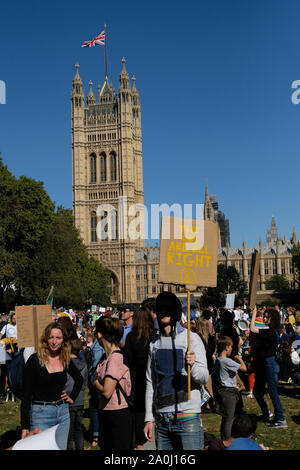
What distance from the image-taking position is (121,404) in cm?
488

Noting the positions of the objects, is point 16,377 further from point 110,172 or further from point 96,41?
point 110,172

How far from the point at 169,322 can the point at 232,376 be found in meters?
2.47

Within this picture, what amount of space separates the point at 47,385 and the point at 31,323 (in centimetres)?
171

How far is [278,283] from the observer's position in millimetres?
85188

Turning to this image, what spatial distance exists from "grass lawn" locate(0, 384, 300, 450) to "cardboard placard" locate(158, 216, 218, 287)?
3.05 m

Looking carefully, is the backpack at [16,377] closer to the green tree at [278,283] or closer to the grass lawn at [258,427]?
the grass lawn at [258,427]

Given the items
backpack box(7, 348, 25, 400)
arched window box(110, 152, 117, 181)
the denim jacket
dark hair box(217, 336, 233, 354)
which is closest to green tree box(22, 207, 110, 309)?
dark hair box(217, 336, 233, 354)

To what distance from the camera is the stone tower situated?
268 ft

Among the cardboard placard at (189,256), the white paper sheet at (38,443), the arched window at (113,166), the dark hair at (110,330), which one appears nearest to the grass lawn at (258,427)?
the dark hair at (110,330)

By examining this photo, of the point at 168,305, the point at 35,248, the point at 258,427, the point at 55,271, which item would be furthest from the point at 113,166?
the point at 168,305

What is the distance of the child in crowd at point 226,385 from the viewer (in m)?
6.39

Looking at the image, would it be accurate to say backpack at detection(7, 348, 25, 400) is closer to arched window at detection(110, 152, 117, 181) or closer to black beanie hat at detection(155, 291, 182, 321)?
black beanie hat at detection(155, 291, 182, 321)

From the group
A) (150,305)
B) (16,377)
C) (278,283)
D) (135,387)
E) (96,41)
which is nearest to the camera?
(16,377)

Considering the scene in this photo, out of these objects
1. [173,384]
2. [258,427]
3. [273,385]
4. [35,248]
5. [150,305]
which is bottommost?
[258,427]
